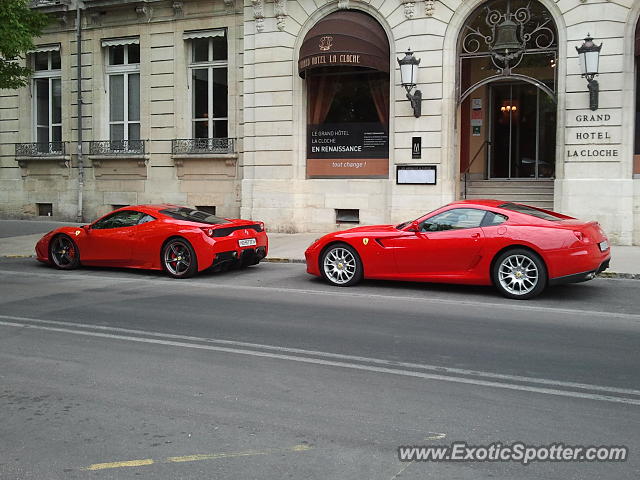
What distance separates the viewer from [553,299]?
32.6 feet

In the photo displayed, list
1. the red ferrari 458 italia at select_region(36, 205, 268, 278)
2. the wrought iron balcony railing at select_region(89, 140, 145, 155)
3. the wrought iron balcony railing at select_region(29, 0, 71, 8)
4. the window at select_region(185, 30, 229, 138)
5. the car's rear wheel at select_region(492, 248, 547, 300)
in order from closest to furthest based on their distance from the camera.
Result: the car's rear wheel at select_region(492, 248, 547, 300) → the red ferrari 458 italia at select_region(36, 205, 268, 278) → the window at select_region(185, 30, 229, 138) → the wrought iron balcony railing at select_region(89, 140, 145, 155) → the wrought iron balcony railing at select_region(29, 0, 71, 8)

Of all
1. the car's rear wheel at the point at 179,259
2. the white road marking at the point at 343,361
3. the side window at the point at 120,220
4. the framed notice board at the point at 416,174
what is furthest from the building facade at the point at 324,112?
the white road marking at the point at 343,361

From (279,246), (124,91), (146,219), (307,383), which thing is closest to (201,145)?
(124,91)

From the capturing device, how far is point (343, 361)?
6598mm

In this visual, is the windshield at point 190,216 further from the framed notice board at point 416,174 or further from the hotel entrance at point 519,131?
the hotel entrance at point 519,131

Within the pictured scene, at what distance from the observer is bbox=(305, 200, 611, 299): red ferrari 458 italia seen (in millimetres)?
9742

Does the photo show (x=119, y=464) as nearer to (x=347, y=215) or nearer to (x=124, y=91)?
(x=347, y=215)

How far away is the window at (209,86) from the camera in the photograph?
69.3ft

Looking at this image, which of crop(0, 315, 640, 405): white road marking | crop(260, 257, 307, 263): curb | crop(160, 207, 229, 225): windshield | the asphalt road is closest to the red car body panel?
the asphalt road

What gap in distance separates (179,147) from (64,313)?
12800 mm

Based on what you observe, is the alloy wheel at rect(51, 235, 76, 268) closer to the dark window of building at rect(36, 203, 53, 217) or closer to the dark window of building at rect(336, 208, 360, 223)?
the dark window of building at rect(336, 208, 360, 223)

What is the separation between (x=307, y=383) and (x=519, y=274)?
5016 mm

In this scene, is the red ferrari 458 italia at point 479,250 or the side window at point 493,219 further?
the side window at point 493,219

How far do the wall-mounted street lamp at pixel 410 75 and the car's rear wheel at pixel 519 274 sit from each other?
824 centimetres
